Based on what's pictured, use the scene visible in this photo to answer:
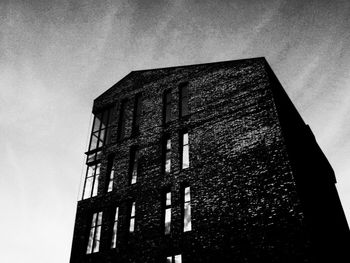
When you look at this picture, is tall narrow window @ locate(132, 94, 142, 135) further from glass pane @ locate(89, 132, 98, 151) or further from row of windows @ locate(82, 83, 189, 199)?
glass pane @ locate(89, 132, 98, 151)

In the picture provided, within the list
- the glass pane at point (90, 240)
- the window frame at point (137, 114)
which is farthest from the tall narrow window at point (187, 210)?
the glass pane at point (90, 240)

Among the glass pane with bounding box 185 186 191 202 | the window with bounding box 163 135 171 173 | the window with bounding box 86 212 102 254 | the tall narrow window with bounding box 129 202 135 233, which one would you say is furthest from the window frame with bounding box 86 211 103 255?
the glass pane with bounding box 185 186 191 202

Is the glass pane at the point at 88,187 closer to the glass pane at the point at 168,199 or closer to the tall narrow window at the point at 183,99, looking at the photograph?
the glass pane at the point at 168,199

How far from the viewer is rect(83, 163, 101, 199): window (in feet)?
57.4

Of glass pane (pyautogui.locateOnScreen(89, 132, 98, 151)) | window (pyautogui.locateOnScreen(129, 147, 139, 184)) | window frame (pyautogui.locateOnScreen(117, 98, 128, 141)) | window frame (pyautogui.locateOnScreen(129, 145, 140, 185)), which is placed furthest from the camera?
glass pane (pyautogui.locateOnScreen(89, 132, 98, 151))

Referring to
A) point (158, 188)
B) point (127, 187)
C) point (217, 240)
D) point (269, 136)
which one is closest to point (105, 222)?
point (127, 187)

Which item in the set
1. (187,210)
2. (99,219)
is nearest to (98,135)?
(99,219)

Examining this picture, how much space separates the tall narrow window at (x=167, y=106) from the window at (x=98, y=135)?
4.15 metres

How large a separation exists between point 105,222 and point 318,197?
36.2ft

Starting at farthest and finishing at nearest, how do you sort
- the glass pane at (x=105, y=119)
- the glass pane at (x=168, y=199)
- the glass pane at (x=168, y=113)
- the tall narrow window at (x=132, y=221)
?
the glass pane at (x=105, y=119), the glass pane at (x=168, y=113), the tall narrow window at (x=132, y=221), the glass pane at (x=168, y=199)

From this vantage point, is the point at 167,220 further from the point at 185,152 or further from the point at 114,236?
the point at 185,152

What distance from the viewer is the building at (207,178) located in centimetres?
1173

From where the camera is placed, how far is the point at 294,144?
14508 mm

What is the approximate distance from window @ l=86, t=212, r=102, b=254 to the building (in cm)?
6
